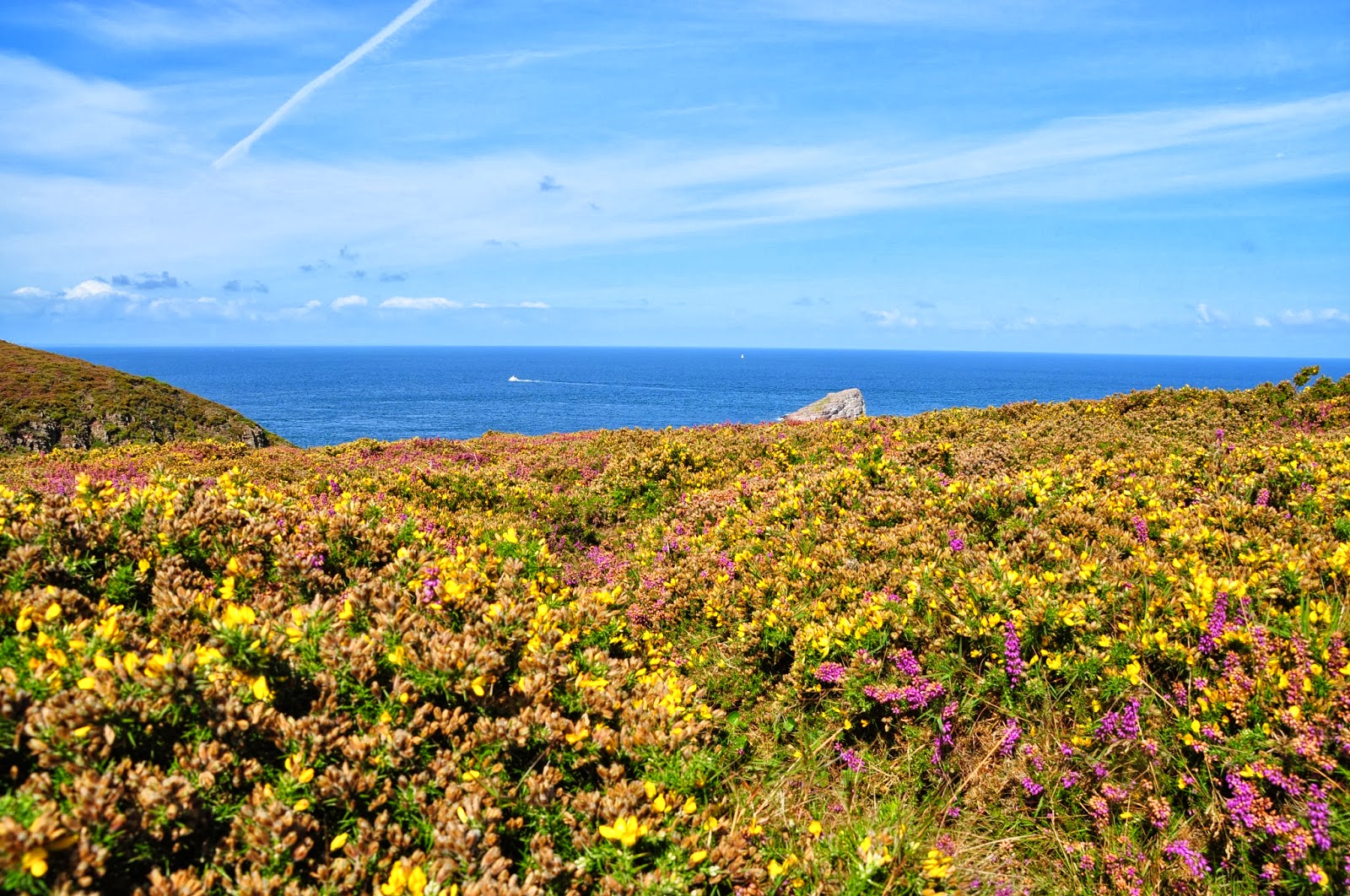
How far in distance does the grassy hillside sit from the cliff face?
3342cm

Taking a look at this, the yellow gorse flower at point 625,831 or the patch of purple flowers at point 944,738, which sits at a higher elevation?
the yellow gorse flower at point 625,831

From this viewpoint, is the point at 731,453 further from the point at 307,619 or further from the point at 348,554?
the point at 307,619

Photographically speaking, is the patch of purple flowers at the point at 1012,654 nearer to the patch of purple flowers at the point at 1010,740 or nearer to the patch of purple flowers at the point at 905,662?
the patch of purple flowers at the point at 1010,740

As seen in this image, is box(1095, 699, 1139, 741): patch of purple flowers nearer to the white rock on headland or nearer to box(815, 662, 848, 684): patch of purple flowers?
box(815, 662, 848, 684): patch of purple flowers

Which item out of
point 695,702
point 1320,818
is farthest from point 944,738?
point 1320,818

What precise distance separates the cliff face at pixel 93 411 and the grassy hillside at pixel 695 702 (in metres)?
33.4

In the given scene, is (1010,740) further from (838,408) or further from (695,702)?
(838,408)

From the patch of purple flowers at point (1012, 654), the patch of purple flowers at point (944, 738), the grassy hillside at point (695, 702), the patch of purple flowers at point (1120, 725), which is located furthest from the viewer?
the patch of purple flowers at point (1012, 654)

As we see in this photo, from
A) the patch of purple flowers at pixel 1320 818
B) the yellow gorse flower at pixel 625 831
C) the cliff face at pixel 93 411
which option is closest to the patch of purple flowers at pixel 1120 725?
the patch of purple flowers at pixel 1320 818

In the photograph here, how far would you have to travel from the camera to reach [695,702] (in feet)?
15.6

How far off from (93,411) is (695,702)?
42.7 meters

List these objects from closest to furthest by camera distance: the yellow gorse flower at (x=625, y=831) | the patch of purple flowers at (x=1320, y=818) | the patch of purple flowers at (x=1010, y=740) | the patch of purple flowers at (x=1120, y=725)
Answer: the yellow gorse flower at (x=625, y=831) < the patch of purple flowers at (x=1320, y=818) < the patch of purple flowers at (x=1120, y=725) < the patch of purple flowers at (x=1010, y=740)

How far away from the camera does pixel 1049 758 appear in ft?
14.8

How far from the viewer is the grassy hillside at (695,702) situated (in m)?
2.88
